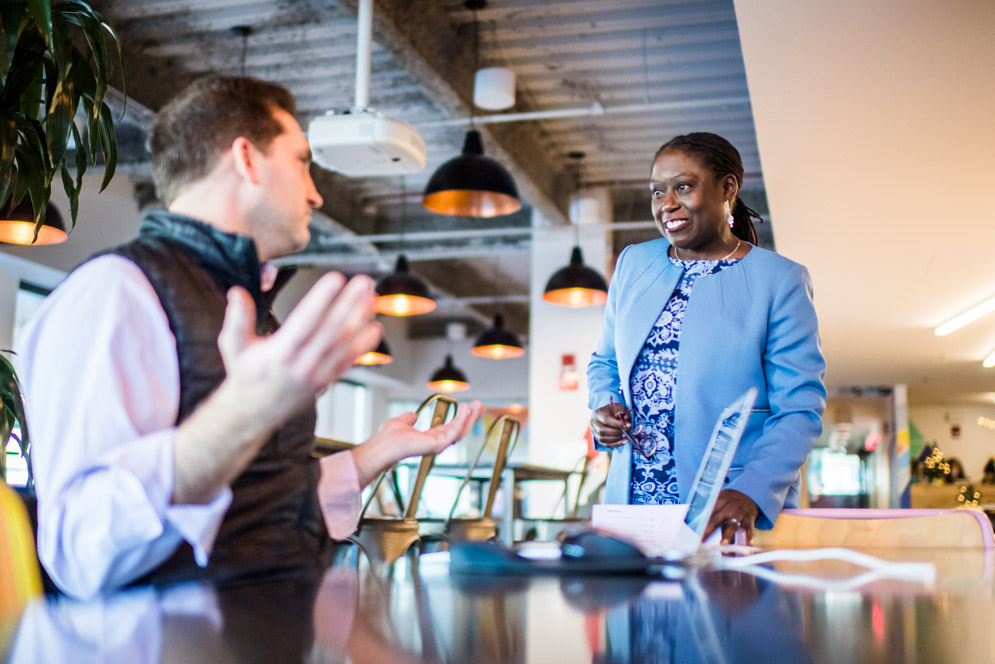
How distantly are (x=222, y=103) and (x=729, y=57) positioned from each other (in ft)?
17.7

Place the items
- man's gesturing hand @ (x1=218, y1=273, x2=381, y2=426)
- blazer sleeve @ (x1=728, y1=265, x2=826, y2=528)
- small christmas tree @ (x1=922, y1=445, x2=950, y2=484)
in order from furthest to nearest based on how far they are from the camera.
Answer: small christmas tree @ (x1=922, y1=445, x2=950, y2=484) < blazer sleeve @ (x1=728, y1=265, x2=826, y2=528) < man's gesturing hand @ (x1=218, y1=273, x2=381, y2=426)

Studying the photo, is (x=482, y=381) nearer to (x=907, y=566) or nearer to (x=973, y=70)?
(x=973, y=70)

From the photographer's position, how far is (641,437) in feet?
5.23

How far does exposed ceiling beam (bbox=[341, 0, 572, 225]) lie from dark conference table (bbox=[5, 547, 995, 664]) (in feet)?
14.4

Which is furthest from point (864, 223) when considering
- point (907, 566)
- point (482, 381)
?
point (482, 381)

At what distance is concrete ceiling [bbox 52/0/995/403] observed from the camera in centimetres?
425

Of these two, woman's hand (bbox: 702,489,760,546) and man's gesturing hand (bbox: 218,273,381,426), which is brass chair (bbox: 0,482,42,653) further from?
woman's hand (bbox: 702,489,760,546)

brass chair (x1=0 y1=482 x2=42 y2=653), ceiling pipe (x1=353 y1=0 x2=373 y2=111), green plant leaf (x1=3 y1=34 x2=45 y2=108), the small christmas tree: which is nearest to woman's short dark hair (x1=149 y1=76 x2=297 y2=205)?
brass chair (x1=0 y1=482 x2=42 y2=653)

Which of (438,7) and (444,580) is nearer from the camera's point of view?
(444,580)

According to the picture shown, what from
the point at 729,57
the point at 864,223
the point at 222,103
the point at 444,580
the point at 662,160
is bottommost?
the point at 444,580

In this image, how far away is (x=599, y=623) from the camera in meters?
0.53

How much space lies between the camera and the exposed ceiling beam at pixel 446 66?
4926mm

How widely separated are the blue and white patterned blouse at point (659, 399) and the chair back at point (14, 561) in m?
1.08

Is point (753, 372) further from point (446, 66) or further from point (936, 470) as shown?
point (936, 470)
